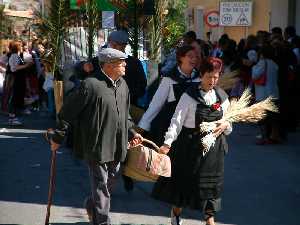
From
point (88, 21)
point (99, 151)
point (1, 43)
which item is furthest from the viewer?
point (1, 43)

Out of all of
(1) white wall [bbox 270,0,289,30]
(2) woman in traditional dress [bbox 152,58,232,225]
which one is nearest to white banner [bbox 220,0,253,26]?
(1) white wall [bbox 270,0,289,30]

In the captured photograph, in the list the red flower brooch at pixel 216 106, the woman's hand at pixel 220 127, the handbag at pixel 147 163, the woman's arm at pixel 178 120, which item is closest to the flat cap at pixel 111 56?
the woman's arm at pixel 178 120

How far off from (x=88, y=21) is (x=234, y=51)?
14.2 ft

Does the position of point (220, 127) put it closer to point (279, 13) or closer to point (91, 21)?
point (91, 21)

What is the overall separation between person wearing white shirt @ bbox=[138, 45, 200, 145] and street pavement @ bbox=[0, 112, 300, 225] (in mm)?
1076

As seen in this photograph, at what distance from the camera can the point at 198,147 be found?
646cm

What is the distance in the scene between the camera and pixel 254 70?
11930mm

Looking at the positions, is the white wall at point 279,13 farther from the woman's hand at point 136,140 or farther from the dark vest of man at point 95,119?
the dark vest of man at point 95,119

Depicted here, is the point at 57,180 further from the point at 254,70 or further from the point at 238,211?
the point at 254,70

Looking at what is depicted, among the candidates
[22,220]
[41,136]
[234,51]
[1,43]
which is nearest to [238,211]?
[22,220]

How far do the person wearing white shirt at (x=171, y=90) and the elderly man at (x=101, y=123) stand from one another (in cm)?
48

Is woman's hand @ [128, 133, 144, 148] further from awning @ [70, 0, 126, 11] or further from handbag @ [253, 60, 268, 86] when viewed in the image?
awning @ [70, 0, 126, 11]

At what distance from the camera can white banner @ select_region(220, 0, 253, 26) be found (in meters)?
21.0

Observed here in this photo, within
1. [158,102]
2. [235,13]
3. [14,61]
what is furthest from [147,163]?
[235,13]
